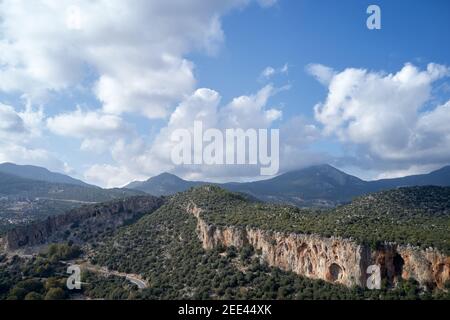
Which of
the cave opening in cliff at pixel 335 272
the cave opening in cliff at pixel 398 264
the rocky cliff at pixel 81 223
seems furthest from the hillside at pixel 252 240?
the rocky cliff at pixel 81 223

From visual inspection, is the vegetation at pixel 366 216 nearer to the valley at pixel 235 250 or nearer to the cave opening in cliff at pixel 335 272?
the valley at pixel 235 250

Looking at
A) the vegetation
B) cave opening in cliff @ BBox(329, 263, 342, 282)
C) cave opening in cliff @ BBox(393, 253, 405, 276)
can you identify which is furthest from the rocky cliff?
cave opening in cliff @ BBox(393, 253, 405, 276)

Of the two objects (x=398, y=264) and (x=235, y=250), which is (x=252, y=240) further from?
(x=398, y=264)

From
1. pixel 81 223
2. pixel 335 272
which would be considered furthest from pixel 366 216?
pixel 81 223

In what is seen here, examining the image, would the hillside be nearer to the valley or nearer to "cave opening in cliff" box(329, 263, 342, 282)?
the valley

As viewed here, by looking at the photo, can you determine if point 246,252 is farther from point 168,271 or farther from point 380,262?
point 380,262

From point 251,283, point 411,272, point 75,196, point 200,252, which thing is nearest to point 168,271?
point 200,252

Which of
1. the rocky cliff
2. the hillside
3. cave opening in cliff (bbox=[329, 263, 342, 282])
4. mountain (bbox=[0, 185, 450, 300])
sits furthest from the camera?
the rocky cliff
